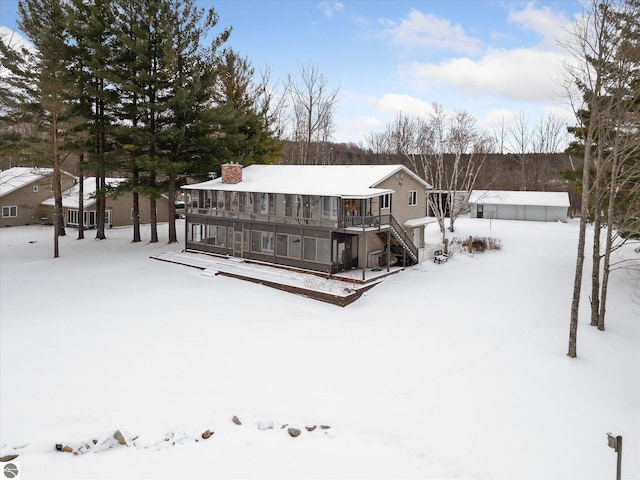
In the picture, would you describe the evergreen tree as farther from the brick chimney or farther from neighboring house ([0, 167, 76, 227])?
neighboring house ([0, 167, 76, 227])

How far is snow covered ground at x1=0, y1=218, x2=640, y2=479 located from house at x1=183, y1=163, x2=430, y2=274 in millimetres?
3252

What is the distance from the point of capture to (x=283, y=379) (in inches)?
480

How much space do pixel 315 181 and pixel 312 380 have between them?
1374 centimetres

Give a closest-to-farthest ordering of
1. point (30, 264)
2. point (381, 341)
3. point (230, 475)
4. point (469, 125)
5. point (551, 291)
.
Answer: point (230, 475)
point (381, 341)
point (551, 291)
point (30, 264)
point (469, 125)

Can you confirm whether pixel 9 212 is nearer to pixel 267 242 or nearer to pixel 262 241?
pixel 262 241

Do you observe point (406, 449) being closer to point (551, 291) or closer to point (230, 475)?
point (230, 475)

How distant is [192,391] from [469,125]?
34.9 meters

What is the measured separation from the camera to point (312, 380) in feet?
40.0

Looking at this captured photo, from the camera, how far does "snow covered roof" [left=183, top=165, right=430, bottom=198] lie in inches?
858

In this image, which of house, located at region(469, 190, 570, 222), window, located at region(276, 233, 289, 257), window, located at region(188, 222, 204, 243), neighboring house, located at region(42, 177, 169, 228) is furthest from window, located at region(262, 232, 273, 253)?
house, located at region(469, 190, 570, 222)

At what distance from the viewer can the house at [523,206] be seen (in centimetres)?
4300

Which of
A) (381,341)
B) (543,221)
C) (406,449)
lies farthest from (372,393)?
(543,221)

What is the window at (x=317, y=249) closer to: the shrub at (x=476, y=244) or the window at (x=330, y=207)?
the window at (x=330, y=207)

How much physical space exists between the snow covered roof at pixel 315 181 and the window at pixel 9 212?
70.4ft
